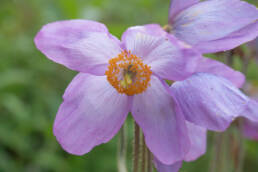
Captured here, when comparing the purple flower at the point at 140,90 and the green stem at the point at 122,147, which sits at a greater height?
the purple flower at the point at 140,90

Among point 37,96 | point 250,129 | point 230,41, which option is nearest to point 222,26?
point 230,41

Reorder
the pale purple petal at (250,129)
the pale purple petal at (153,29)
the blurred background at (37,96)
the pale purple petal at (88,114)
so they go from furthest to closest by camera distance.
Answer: the blurred background at (37,96), the pale purple petal at (250,129), the pale purple petal at (88,114), the pale purple petal at (153,29)

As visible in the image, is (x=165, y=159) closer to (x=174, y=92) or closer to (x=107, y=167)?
(x=174, y=92)

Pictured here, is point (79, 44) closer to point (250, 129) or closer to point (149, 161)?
point (149, 161)

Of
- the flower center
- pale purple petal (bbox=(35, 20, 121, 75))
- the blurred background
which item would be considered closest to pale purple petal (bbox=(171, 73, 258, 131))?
the flower center

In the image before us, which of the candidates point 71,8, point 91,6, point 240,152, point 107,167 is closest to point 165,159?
point 240,152

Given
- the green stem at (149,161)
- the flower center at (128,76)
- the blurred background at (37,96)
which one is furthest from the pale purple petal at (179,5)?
the blurred background at (37,96)

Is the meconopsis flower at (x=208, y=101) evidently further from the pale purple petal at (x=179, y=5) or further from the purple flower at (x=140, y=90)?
the pale purple petal at (x=179, y=5)

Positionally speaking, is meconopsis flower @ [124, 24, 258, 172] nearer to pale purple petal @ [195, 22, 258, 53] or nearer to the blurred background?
pale purple petal @ [195, 22, 258, 53]
